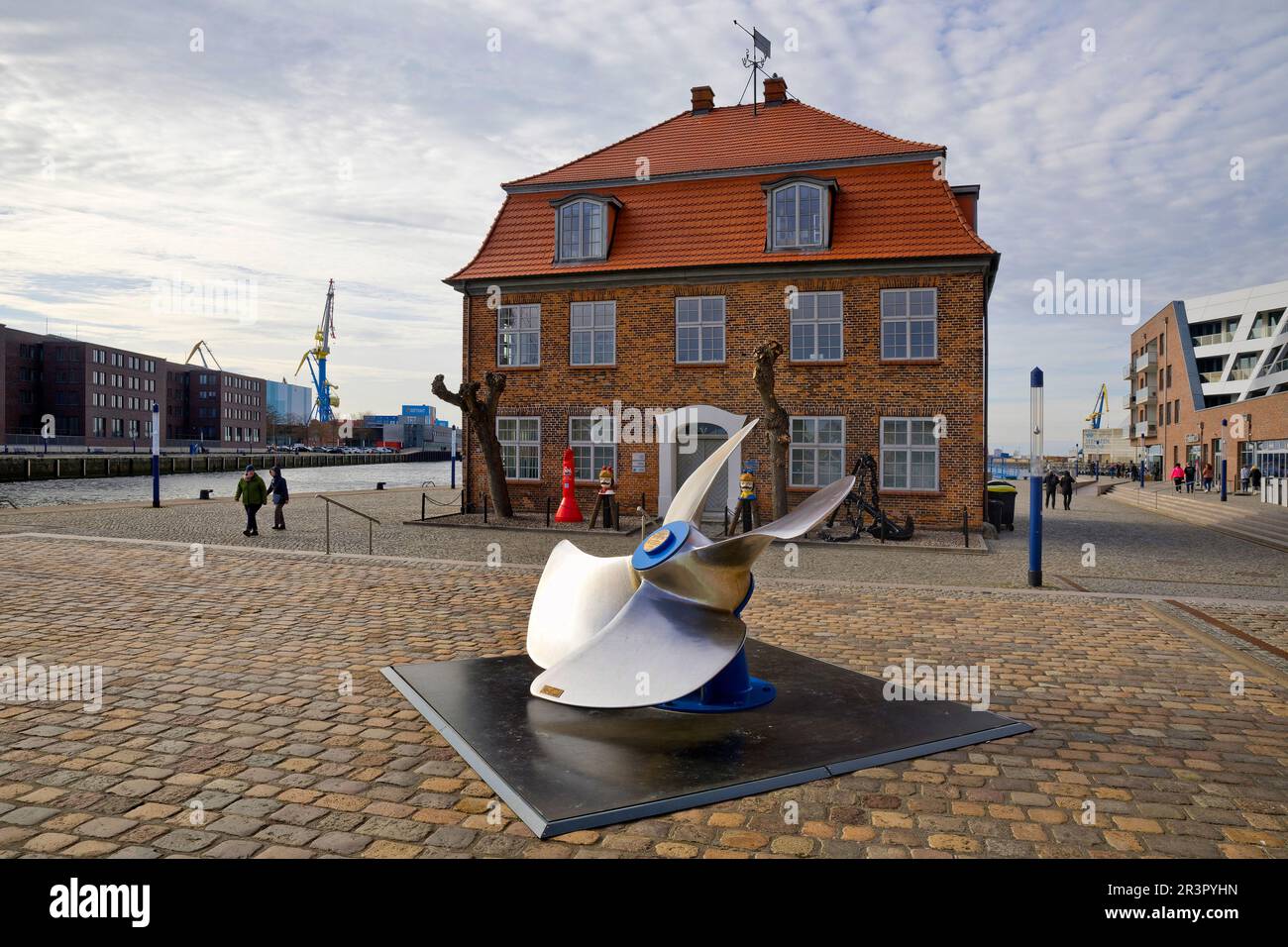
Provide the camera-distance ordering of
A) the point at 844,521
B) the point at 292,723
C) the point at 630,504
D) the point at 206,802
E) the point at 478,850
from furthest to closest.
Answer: the point at 630,504 < the point at 844,521 < the point at 292,723 < the point at 206,802 < the point at 478,850

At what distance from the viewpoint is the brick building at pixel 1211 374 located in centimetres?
5062

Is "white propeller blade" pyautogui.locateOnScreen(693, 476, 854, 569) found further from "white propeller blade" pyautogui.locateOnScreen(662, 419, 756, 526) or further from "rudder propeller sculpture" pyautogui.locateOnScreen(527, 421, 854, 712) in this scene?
"white propeller blade" pyautogui.locateOnScreen(662, 419, 756, 526)

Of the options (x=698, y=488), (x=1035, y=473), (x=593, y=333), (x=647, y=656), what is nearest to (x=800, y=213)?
(x=593, y=333)

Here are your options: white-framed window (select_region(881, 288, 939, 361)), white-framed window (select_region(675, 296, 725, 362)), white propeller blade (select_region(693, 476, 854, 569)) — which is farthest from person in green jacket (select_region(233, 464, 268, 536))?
white propeller blade (select_region(693, 476, 854, 569))

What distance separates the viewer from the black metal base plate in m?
4.38

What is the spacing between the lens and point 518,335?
24.3m

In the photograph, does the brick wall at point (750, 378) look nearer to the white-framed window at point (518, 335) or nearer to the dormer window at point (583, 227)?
the white-framed window at point (518, 335)

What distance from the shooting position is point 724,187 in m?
23.4

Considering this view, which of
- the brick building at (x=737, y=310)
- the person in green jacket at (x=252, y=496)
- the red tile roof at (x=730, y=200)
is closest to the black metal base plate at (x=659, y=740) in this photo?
the person in green jacket at (x=252, y=496)

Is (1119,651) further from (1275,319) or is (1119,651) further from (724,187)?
(1275,319)

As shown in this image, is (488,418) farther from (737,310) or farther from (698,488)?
(698,488)

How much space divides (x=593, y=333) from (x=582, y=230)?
10.0ft
